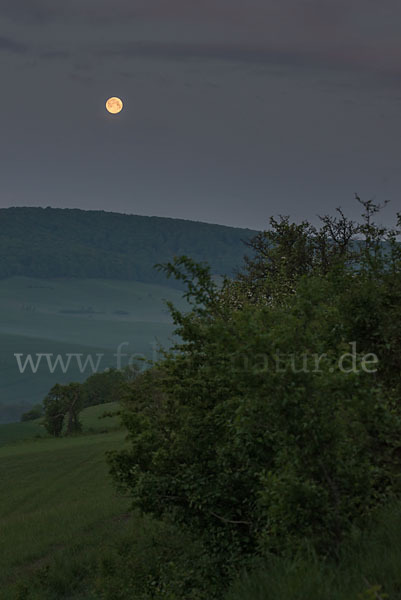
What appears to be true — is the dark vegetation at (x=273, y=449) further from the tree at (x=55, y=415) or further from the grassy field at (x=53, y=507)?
the tree at (x=55, y=415)

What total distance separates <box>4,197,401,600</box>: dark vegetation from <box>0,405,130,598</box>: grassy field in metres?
2.06

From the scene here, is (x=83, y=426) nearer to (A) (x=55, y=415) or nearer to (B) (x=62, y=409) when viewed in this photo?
(A) (x=55, y=415)

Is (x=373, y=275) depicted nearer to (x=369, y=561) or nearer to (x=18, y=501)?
(x=369, y=561)

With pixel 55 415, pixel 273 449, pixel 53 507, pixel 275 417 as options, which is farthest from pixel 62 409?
pixel 275 417

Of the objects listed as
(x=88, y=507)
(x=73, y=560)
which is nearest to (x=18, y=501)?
(x=88, y=507)

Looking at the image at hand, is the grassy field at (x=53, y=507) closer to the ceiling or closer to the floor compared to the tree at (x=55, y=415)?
closer to the floor

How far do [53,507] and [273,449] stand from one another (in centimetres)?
2555

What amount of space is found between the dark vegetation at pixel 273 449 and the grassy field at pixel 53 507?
2.06m

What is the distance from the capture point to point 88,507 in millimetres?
27328

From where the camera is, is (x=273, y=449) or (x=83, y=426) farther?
(x=83, y=426)

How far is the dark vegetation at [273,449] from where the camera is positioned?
7176 mm

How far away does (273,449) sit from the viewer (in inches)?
344

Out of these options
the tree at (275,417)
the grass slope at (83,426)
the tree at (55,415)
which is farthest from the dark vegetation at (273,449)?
the tree at (55,415)

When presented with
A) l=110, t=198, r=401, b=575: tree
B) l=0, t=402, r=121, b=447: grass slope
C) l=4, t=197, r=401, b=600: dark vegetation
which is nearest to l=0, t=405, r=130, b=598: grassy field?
l=4, t=197, r=401, b=600: dark vegetation
